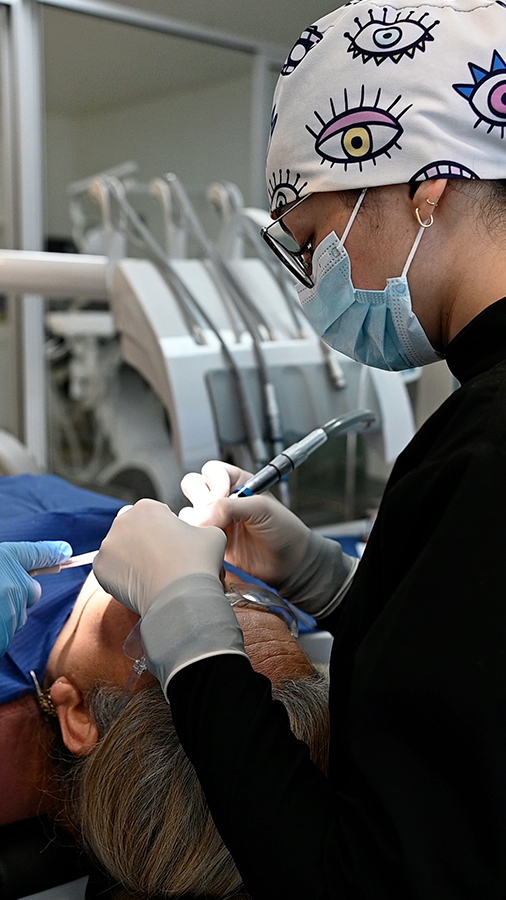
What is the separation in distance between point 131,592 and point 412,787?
360mm

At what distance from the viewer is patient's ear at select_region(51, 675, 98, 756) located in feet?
3.18

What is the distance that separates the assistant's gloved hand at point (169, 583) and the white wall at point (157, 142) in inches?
112

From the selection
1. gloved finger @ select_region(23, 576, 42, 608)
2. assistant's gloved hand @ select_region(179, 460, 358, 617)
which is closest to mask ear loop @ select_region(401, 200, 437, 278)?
assistant's gloved hand @ select_region(179, 460, 358, 617)

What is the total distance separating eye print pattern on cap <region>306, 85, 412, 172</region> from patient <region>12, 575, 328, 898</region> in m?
0.56

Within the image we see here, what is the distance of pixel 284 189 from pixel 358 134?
0.10 meters

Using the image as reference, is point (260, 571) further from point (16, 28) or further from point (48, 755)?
point (16, 28)

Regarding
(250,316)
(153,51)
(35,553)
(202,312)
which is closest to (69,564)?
(35,553)

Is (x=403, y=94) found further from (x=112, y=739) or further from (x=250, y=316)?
(x=250, y=316)

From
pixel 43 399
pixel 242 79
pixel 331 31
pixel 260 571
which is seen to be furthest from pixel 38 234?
pixel 242 79

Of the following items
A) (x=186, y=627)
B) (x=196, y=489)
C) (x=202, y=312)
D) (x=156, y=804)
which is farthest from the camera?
(x=202, y=312)

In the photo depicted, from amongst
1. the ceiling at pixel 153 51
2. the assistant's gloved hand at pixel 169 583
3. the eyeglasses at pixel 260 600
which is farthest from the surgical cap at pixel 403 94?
the ceiling at pixel 153 51

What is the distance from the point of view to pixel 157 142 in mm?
4020

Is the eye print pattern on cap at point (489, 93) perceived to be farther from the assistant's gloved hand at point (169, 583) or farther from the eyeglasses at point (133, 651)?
the eyeglasses at point (133, 651)

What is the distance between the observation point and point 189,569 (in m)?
0.80
